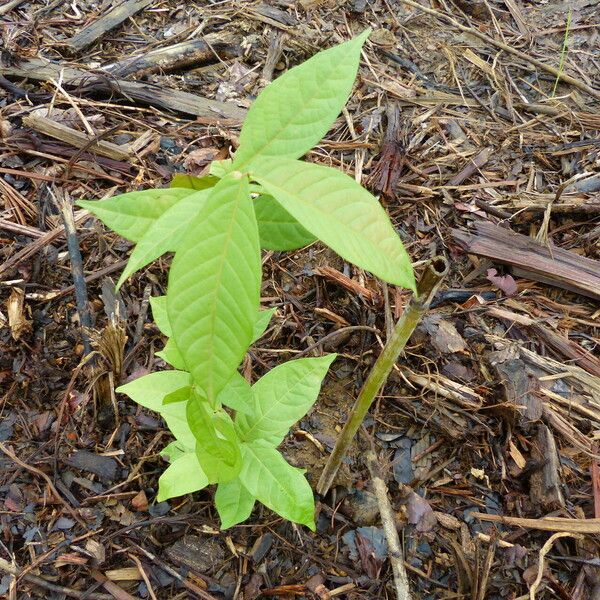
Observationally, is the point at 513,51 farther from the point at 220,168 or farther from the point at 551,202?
the point at 220,168

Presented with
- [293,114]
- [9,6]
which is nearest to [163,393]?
[293,114]

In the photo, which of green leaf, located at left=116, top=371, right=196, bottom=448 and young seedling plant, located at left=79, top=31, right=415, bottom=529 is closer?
young seedling plant, located at left=79, top=31, right=415, bottom=529

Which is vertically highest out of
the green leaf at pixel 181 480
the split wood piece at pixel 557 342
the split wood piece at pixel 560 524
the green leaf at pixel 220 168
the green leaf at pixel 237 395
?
the green leaf at pixel 220 168

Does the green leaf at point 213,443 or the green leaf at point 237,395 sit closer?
the green leaf at point 213,443

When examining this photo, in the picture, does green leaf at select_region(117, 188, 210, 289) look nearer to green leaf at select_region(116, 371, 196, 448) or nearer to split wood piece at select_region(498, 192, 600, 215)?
green leaf at select_region(116, 371, 196, 448)

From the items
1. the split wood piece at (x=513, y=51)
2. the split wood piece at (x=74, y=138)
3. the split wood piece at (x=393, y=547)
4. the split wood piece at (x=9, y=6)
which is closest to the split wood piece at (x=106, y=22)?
the split wood piece at (x=9, y=6)

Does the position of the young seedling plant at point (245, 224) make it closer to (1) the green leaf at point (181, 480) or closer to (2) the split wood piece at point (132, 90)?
(1) the green leaf at point (181, 480)

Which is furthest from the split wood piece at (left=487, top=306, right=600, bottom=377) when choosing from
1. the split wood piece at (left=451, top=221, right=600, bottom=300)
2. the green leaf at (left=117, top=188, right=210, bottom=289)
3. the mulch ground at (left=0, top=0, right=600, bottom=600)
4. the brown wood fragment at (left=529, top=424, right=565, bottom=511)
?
the green leaf at (left=117, top=188, right=210, bottom=289)
